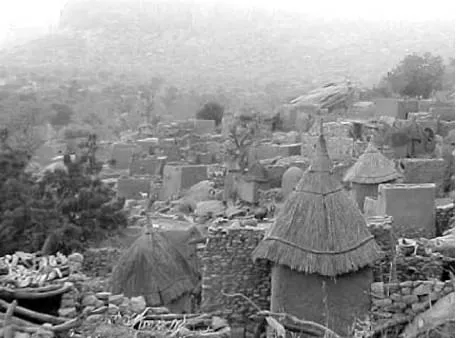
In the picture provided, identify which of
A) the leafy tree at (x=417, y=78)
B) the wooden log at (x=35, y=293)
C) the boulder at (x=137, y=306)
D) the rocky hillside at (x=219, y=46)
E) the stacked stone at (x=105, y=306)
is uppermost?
the rocky hillside at (x=219, y=46)

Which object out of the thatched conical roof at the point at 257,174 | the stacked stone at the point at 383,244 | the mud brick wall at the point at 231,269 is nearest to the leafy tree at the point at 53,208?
the thatched conical roof at the point at 257,174

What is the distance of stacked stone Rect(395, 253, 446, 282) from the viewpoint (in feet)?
23.7

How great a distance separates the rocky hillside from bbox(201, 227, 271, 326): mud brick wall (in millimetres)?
51686

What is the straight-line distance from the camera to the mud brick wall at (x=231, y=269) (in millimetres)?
8047

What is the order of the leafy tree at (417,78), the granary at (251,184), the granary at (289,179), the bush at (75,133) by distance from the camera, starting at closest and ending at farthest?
1. the granary at (289,179)
2. the granary at (251,184)
3. the leafy tree at (417,78)
4. the bush at (75,133)

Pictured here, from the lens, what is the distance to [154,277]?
8.59 m

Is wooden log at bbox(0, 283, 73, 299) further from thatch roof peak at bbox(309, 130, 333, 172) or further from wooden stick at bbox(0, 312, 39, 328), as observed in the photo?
thatch roof peak at bbox(309, 130, 333, 172)

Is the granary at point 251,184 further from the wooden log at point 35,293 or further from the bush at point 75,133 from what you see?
the bush at point 75,133

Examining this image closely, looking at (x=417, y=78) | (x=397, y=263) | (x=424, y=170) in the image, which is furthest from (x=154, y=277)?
(x=417, y=78)

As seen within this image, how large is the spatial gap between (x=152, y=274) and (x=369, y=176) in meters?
5.23

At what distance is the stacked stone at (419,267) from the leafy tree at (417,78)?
2107 cm

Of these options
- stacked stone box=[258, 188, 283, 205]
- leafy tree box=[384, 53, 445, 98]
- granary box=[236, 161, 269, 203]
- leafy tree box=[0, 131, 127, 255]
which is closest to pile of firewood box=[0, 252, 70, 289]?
leafy tree box=[0, 131, 127, 255]

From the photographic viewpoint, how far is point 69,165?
51.0 feet

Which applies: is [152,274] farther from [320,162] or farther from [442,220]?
[442,220]
